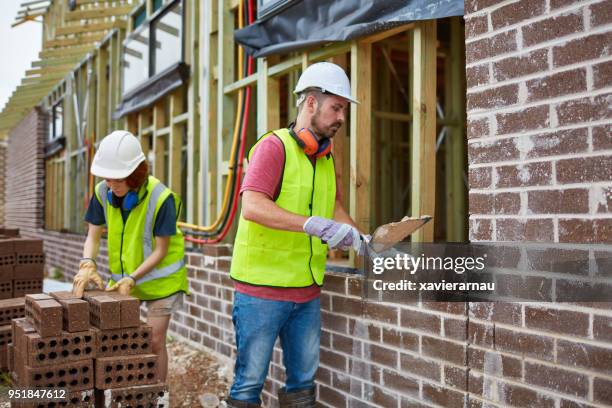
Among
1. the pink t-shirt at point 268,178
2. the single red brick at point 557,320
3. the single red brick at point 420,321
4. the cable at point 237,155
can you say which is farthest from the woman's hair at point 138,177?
the single red brick at point 557,320

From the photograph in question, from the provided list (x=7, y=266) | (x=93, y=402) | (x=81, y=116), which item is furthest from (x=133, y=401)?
(x=81, y=116)

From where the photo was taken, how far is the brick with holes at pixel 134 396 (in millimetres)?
2996

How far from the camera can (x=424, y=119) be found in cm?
318

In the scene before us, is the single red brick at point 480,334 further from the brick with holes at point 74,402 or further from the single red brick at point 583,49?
the brick with holes at point 74,402

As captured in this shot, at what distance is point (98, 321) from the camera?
305 centimetres

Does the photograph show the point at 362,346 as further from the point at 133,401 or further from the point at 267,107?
the point at 267,107

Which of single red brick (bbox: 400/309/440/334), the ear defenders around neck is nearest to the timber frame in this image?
single red brick (bbox: 400/309/440/334)

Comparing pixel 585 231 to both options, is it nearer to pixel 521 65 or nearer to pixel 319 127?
pixel 521 65

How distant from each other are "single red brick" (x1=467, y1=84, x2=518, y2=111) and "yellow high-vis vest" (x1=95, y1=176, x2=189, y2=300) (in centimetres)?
208

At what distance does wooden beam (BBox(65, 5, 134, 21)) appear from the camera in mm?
8433

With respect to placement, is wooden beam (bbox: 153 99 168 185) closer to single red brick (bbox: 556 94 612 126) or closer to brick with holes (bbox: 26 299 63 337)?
brick with holes (bbox: 26 299 63 337)

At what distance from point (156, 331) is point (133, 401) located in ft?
2.56

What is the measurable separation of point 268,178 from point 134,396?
4.60ft

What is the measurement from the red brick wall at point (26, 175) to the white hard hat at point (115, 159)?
11882mm
